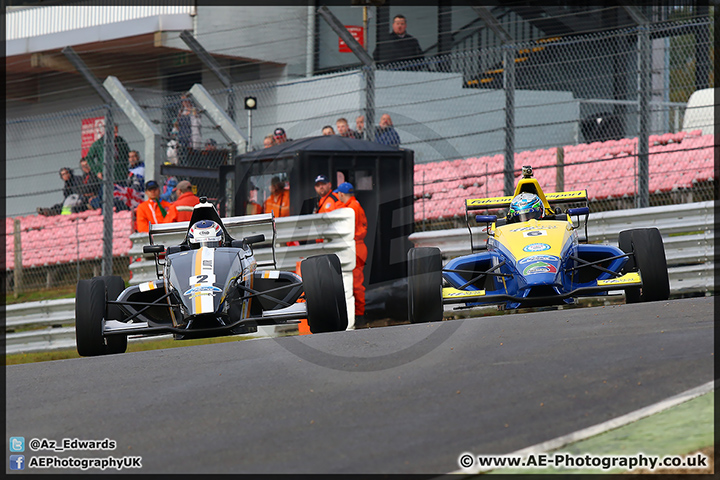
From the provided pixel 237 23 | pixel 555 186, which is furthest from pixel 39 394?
pixel 237 23

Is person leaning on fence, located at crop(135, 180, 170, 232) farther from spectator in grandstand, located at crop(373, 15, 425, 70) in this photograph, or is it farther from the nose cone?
the nose cone

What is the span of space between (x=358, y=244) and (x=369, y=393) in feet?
19.1

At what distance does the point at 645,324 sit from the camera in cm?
657

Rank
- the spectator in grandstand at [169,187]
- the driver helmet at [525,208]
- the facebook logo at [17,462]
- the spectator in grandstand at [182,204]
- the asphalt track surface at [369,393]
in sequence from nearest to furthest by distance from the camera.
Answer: the asphalt track surface at [369,393] < the facebook logo at [17,462] < the driver helmet at [525,208] < the spectator in grandstand at [182,204] < the spectator in grandstand at [169,187]

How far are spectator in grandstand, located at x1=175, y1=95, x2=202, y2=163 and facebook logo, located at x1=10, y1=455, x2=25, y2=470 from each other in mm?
8767

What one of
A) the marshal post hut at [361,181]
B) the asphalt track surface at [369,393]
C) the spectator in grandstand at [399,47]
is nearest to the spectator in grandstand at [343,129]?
the marshal post hut at [361,181]

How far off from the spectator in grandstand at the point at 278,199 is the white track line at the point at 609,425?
7.71m

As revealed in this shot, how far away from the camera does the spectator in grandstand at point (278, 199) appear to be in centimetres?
1177

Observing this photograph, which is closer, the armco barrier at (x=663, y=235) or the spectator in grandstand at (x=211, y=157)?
the armco barrier at (x=663, y=235)

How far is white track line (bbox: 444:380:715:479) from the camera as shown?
3.74m

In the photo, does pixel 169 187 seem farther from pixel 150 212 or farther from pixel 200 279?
pixel 200 279

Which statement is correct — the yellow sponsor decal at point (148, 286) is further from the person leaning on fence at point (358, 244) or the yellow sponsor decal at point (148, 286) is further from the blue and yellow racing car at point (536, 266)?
A: the person leaning on fence at point (358, 244)

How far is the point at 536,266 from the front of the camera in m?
8.20

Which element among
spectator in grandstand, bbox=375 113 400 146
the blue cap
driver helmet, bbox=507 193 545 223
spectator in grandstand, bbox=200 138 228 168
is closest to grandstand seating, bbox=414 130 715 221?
spectator in grandstand, bbox=375 113 400 146
